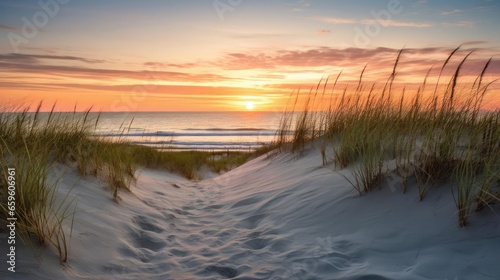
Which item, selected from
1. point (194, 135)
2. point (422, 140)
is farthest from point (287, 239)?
point (194, 135)

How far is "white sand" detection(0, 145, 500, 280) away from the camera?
2289 millimetres

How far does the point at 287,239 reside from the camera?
3066 mm

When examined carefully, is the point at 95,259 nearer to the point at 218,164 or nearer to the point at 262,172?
the point at 262,172

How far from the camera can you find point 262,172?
6348mm

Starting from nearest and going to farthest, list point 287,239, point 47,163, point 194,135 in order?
point 287,239 < point 47,163 < point 194,135

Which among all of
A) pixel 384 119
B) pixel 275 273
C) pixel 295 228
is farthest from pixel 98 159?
pixel 384 119

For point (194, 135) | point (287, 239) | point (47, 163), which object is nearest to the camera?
point (287, 239)

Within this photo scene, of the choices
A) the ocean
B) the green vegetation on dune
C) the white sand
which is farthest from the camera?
the ocean

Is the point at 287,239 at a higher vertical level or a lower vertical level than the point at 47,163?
lower

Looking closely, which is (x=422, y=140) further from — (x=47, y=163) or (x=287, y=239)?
(x=47, y=163)

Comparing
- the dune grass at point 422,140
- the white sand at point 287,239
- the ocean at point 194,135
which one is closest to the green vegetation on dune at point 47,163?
the white sand at point 287,239

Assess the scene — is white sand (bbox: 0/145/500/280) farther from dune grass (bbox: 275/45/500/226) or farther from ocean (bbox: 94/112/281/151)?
ocean (bbox: 94/112/281/151)

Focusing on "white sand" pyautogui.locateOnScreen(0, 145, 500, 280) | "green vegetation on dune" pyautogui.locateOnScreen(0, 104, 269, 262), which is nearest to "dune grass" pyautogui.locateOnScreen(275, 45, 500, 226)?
"white sand" pyautogui.locateOnScreen(0, 145, 500, 280)

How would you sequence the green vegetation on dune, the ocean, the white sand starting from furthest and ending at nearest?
the ocean < the green vegetation on dune < the white sand
